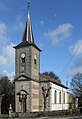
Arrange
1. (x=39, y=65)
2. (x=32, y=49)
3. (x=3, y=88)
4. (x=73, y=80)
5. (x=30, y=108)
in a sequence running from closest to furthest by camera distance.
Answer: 1. (x=30, y=108)
2. (x=32, y=49)
3. (x=39, y=65)
4. (x=3, y=88)
5. (x=73, y=80)

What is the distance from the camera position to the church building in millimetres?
51344

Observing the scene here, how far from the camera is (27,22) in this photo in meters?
56.6

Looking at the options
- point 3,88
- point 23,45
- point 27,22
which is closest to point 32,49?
→ point 23,45

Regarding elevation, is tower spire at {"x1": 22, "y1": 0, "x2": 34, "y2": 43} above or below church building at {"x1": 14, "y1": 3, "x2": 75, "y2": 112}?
above

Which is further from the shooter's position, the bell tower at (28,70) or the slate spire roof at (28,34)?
the slate spire roof at (28,34)

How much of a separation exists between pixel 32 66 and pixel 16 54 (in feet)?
15.4

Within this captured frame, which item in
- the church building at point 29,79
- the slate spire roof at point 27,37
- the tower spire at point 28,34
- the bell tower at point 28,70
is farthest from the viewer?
→ the tower spire at point 28,34

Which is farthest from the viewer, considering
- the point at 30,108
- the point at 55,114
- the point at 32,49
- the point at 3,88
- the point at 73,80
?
the point at 73,80

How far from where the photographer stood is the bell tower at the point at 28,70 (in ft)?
169

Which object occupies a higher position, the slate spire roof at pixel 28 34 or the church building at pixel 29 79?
the slate spire roof at pixel 28 34

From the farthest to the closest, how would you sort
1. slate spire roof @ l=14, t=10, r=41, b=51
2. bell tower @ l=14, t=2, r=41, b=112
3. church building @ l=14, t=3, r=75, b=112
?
1. slate spire roof @ l=14, t=10, r=41, b=51
2. bell tower @ l=14, t=2, r=41, b=112
3. church building @ l=14, t=3, r=75, b=112

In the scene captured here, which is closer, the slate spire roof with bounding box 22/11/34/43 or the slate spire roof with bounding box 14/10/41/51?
the slate spire roof with bounding box 14/10/41/51

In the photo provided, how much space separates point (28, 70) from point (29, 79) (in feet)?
6.69

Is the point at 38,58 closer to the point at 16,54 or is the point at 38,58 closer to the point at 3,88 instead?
the point at 16,54
